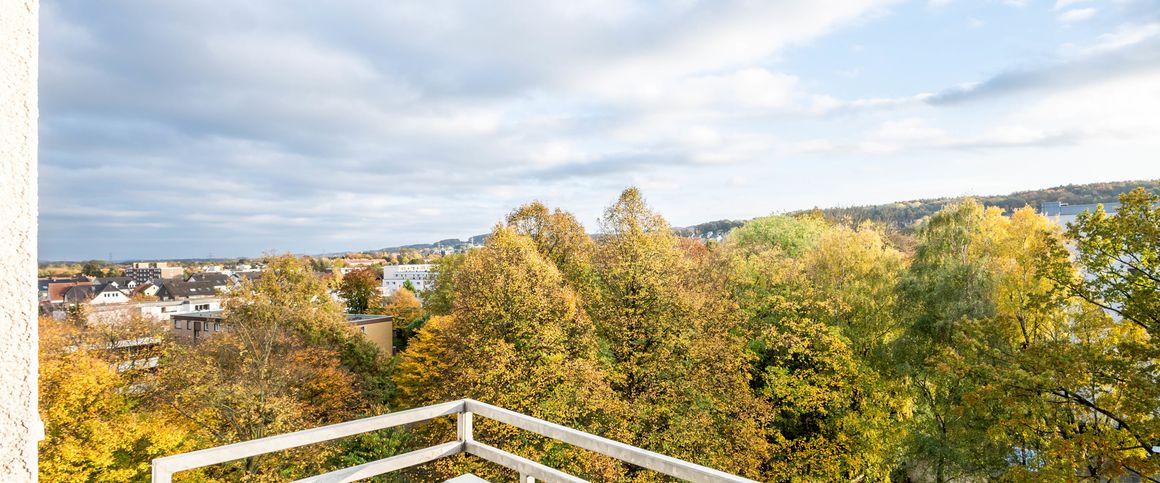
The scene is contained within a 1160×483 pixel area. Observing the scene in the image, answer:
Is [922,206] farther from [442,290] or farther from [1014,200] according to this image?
[442,290]

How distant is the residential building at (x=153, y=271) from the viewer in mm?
59984

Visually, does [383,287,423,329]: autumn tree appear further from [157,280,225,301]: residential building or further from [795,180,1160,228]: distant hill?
[795,180,1160,228]: distant hill

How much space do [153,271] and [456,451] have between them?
78184 millimetres

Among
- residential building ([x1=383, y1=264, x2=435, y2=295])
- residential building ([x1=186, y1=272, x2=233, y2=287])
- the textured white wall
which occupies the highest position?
the textured white wall

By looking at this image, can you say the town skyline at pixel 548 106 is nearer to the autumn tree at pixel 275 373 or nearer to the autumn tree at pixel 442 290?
the autumn tree at pixel 275 373

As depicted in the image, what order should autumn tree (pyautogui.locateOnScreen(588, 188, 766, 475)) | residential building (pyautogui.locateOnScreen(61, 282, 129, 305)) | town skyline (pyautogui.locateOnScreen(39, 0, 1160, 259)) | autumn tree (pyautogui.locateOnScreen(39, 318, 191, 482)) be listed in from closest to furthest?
autumn tree (pyautogui.locateOnScreen(588, 188, 766, 475)), autumn tree (pyautogui.locateOnScreen(39, 318, 191, 482)), town skyline (pyautogui.locateOnScreen(39, 0, 1160, 259)), residential building (pyautogui.locateOnScreen(61, 282, 129, 305))

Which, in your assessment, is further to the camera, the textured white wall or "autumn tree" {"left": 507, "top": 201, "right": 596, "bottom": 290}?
"autumn tree" {"left": 507, "top": 201, "right": 596, "bottom": 290}

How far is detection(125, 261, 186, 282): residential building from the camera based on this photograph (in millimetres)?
59984

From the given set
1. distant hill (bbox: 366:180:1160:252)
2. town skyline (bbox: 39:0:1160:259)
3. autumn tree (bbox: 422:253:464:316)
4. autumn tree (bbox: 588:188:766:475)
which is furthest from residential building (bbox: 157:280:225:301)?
autumn tree (bbox: 588:188:766:475)

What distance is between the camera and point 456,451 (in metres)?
3.59

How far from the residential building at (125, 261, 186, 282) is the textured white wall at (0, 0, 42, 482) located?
70.4 metres

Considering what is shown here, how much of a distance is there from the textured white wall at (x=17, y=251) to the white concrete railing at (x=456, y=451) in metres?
1.87

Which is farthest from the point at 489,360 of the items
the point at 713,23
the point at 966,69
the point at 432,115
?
the point at 966,69

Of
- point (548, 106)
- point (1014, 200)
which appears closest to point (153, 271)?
point (548, 106)
